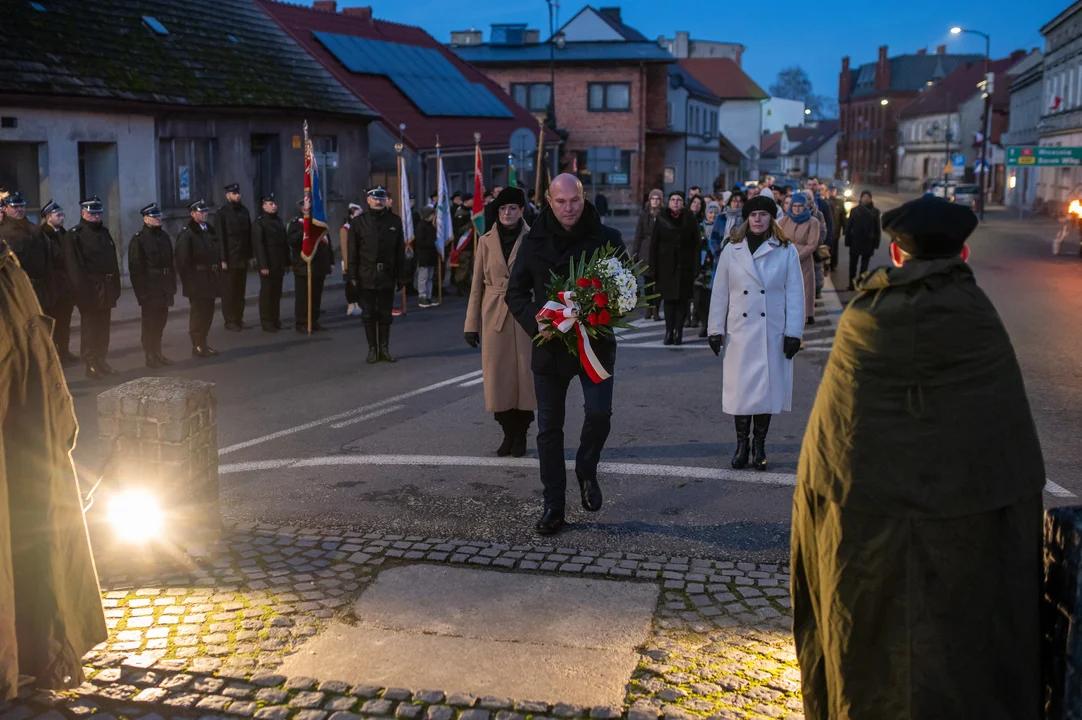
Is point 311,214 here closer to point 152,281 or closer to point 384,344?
point 152,281

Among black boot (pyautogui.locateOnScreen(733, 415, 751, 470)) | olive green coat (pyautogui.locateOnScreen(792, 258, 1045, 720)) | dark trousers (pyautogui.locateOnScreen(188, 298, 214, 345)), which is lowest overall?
black boot (pyautogui.locateOnScreen(733, 415, 751, 470))

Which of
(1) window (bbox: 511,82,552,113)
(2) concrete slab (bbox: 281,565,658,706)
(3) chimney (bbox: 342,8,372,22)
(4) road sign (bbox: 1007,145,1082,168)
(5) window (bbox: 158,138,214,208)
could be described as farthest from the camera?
(1) window (bbox: 511,82,552,113)

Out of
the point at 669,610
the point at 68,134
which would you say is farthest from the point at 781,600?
the point at 68,134

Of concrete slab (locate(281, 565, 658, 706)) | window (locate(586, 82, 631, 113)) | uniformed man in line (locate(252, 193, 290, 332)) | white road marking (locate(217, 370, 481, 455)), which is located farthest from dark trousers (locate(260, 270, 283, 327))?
window (locate(586, 82, 631, 113))

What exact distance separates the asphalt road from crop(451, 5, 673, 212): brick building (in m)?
46.4

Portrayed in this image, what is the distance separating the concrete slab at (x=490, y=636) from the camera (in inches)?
201

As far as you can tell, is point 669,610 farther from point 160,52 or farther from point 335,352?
point 160,52

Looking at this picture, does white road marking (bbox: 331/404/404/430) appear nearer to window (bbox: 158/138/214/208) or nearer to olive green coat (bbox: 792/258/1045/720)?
olive green coat (bbox: 792/258/1045/720)

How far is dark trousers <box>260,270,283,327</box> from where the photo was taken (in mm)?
17719

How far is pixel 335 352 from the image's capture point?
15.6 m

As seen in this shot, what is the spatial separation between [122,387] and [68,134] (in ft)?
57.3

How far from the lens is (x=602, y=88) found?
6300 cm

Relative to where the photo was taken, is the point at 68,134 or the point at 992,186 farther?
the point at 992,186

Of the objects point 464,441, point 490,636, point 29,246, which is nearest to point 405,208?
Result: point 29,246
